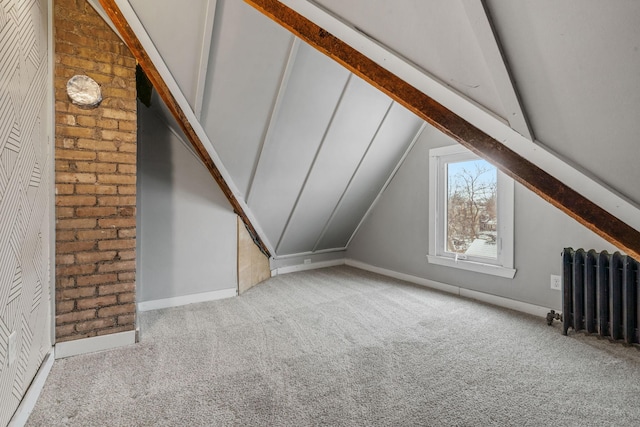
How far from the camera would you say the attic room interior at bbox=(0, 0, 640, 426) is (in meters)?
0.77

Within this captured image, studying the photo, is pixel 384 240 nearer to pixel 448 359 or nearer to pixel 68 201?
pixel 448 359

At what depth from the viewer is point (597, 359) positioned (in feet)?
6.22

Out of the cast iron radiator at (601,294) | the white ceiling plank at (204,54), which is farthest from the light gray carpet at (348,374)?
the white ceiling plank at (204,54)

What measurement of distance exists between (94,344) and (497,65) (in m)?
2.59

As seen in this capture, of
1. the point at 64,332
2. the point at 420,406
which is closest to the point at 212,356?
the point at 64,332

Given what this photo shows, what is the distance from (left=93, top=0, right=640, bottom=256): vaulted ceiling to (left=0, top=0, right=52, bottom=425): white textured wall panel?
1.86ft

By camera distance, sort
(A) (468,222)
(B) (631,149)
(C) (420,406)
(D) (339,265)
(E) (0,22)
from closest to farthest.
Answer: (B) (631,149) → (E) (0,22) → (C) (420,406) → (A) (468,222) → (D) (339,265)

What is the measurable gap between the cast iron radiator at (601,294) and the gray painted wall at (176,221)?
9.59ft

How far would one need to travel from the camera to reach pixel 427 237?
350 cm

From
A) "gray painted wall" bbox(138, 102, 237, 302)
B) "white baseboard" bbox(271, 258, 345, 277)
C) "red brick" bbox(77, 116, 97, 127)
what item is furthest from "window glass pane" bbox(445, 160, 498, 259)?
"red brick" bbox(77, 116, 97, 127)

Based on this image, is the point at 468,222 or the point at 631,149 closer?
the point at 631,149

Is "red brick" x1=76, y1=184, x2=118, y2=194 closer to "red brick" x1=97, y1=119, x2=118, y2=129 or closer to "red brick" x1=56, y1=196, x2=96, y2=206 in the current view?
"red brick" x1=56, y1=196, x2=96, y2=206

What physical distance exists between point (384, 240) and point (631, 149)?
3408mm

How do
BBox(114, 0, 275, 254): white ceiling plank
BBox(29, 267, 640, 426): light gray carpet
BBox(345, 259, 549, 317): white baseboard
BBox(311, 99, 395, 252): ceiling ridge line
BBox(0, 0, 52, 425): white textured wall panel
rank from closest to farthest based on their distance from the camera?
BBox(0, 0, 52, 425): white textured wall panel
BBox(29, 267, 640, 426): light gray carpet
BBox(114, 0, 275, 254): white ceiling plank
BBox(345, 259, 549, 317): white baseboard
BBox(311, 99, 395, 252): ceiling ridge line
